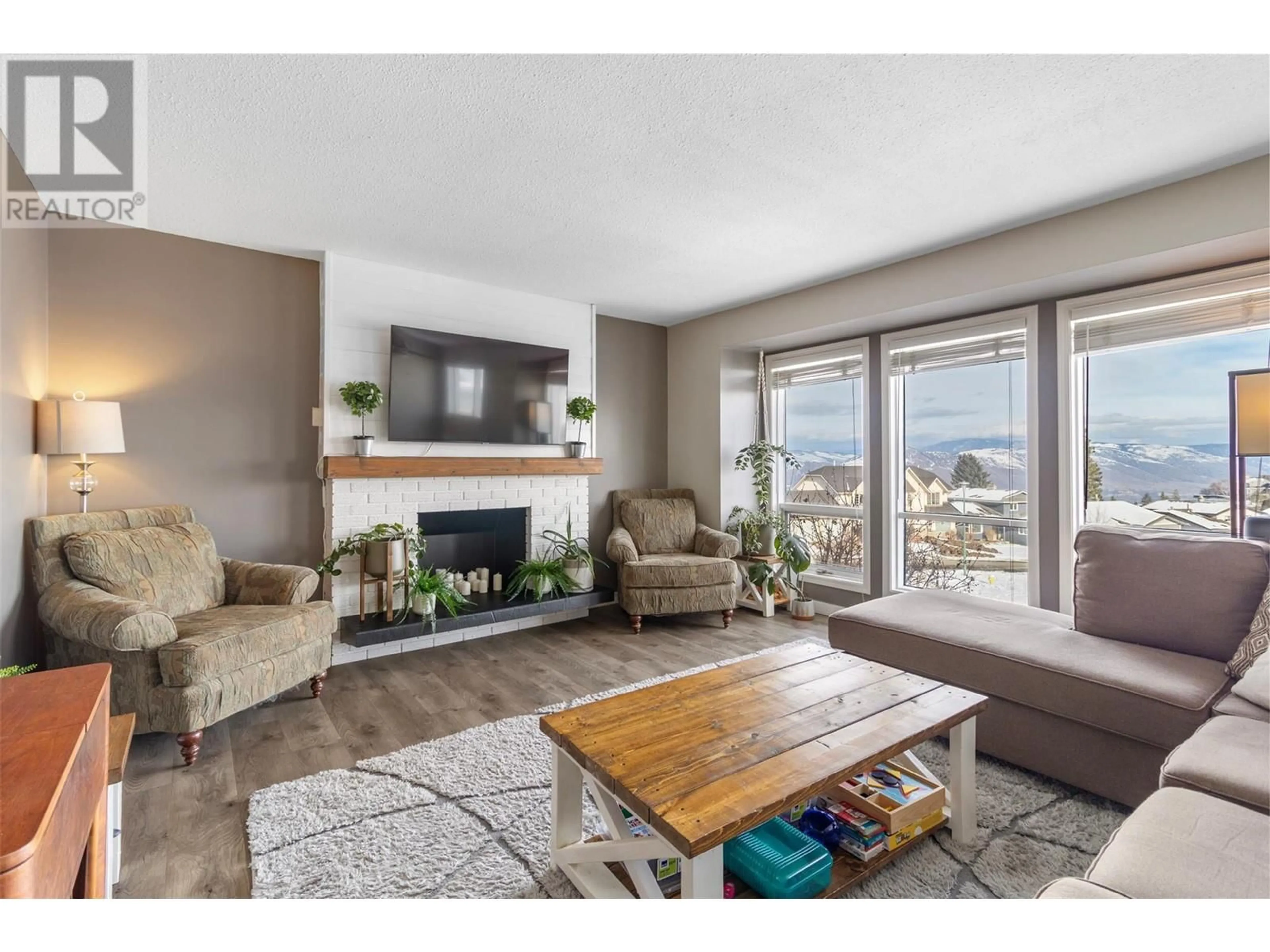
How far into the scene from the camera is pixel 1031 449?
3422mm

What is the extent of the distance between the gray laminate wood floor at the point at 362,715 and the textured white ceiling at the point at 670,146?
7.62 ft

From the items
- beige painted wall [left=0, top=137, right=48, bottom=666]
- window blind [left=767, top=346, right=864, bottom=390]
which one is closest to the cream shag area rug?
beige painted wall [left=0, top=137, right=48, bottom=666]

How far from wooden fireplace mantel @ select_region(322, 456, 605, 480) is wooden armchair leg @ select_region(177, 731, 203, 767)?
5.01 ft

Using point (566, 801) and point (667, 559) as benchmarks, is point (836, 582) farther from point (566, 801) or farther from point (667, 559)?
point (566, 801)

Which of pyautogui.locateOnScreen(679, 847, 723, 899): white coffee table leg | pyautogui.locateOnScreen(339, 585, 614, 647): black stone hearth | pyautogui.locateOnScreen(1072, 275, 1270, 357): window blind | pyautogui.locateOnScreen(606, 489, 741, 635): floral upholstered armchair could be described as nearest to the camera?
pyautogui.locateOnScreen(679, 847, 723, 899): white coffee table leg

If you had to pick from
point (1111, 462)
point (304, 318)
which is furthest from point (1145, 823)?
point (304, 318)

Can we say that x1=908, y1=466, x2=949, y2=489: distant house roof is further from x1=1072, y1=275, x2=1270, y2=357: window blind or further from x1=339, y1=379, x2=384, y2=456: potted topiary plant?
x1=339, y1=379, x2=384, y2=456: potted topiary plant

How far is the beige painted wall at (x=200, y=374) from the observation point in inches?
114

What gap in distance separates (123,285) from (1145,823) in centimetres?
441

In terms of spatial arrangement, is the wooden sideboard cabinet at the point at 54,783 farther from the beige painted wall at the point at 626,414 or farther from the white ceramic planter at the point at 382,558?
the beige painted wall at the point at 626,414

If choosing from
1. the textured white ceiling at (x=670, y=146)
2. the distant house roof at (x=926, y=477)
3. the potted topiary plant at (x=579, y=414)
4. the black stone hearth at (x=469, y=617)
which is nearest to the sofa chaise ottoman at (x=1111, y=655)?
the distant house roof at (x=926, y=477)

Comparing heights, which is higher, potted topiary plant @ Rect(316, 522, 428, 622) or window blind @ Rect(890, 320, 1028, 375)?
window blind @ Rect(890, 320, 1028, 375)

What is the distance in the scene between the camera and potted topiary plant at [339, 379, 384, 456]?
3.42m
